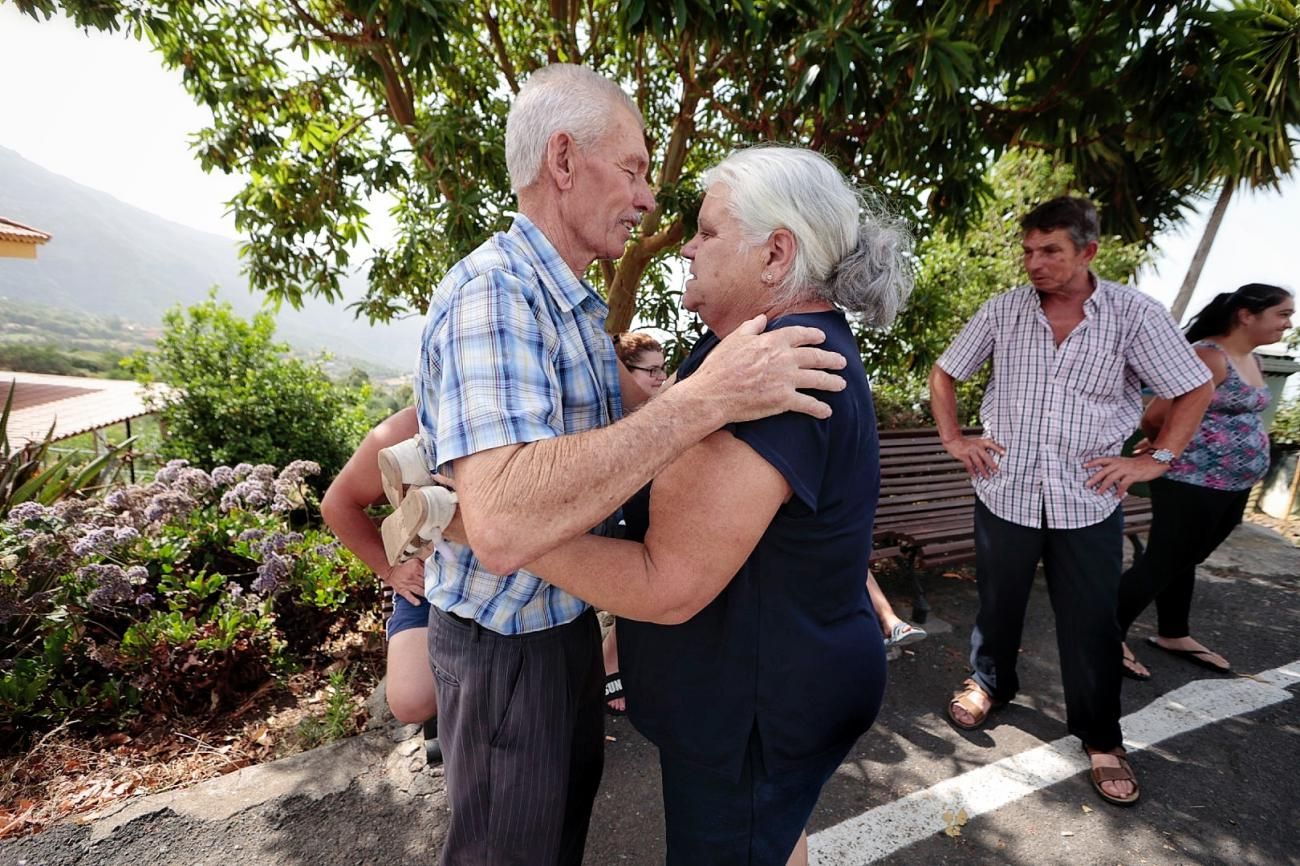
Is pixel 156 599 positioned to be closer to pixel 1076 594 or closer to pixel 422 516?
pixel 422 516

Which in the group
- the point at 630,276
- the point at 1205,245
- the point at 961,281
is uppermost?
the point at 1205,245

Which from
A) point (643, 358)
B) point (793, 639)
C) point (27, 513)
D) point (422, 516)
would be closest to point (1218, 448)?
point (643, 358)

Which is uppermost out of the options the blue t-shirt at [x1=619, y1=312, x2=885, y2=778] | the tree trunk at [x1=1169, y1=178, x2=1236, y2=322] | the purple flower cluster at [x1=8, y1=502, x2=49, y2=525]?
the tree trunk at [x1=1169, y1=178, x2=1236, y2=322]

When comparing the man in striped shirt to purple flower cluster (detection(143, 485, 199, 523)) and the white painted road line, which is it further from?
purple flower cluster (detection(143, 485, 199, 523))

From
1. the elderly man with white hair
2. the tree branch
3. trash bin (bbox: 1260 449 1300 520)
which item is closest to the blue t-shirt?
the elderly man with white hair

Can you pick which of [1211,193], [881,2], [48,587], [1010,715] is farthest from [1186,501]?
[1211,193]

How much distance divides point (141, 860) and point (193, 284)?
321ft

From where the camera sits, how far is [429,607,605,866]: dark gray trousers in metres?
1.31

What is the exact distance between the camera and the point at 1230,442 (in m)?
3.17

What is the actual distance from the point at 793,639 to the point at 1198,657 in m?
3.83

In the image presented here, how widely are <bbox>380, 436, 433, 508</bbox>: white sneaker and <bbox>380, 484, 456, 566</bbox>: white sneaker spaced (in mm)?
50

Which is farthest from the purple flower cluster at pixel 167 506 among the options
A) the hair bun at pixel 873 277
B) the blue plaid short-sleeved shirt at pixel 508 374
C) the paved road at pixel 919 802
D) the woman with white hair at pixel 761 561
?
the hair bun at pixel 873 277

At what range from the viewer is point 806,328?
42.7 inches

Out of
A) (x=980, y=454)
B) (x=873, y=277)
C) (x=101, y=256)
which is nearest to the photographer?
(x=873, y=277)
